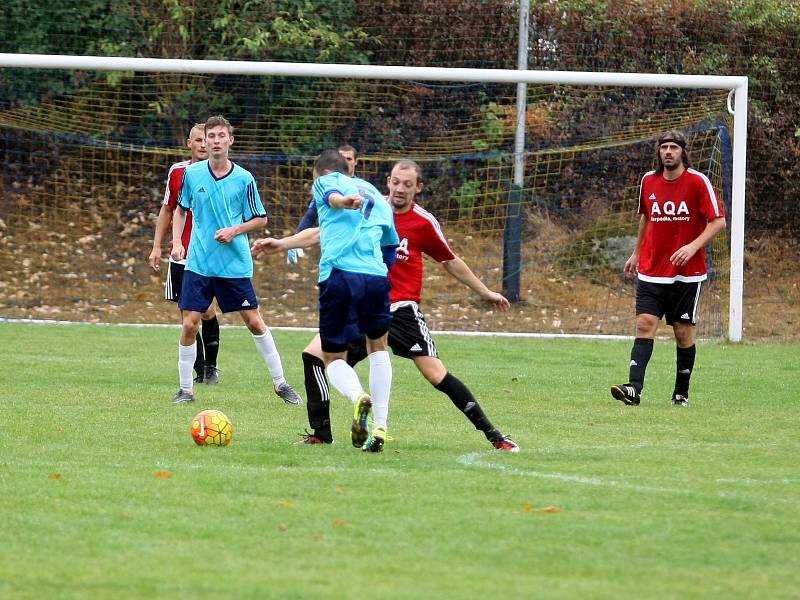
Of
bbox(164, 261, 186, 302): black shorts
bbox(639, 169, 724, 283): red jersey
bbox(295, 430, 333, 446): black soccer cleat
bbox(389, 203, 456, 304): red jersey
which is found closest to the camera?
bbox(295, 430, 333, 446): black soccer cleat

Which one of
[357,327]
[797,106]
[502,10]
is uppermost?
[502,10]

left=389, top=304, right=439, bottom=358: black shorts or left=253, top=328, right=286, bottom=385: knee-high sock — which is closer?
left=389, top=304, right=439, bottom=358: black shorts

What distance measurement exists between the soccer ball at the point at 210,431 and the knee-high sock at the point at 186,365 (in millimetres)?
2200

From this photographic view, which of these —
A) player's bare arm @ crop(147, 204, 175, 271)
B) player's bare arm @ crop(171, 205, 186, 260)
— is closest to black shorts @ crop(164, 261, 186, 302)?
player's bare arm @ crop(147, 204, 175, 271)

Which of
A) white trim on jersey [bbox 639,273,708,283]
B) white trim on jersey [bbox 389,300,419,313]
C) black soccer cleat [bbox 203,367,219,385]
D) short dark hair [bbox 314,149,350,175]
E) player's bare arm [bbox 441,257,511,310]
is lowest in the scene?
black soccer cleat [bbox 203,367,219,385]

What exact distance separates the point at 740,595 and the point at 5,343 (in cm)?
1092

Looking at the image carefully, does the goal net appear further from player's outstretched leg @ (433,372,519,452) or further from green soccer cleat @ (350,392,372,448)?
green soccer cleat @ (350,392,372,448)

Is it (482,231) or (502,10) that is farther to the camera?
(502,10)

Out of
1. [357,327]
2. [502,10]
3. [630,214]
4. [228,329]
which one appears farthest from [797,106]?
[357,327]

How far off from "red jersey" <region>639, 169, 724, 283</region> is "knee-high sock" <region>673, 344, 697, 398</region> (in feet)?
1.90

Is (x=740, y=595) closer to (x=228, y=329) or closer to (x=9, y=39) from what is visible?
(x=228, y=329)

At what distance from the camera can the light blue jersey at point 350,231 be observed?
7172 millimetres

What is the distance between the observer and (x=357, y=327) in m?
7.26

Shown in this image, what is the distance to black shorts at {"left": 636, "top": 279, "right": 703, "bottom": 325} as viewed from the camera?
33.8ft
